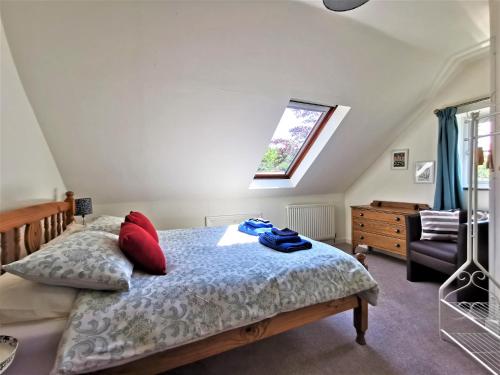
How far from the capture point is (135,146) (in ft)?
8.79

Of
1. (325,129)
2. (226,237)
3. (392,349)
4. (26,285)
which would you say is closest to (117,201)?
(226,237)

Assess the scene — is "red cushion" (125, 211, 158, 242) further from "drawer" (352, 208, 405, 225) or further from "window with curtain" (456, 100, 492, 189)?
"window with curtain" (456, 100, 492, 189)

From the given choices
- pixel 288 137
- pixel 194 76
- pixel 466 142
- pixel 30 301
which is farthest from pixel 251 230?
pixel 466 142

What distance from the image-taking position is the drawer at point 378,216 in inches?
132

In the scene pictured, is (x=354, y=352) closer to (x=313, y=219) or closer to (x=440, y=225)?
(x=440, y=225)

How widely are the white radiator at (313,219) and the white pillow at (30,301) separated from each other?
3373 millimetres

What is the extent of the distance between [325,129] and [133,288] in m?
3.08

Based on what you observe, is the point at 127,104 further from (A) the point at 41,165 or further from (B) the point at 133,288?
(B) the point at 133,288

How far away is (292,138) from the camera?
148 inches

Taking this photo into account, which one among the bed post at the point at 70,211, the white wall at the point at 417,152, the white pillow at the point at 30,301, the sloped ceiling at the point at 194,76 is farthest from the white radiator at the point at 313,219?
the white pillow at the point at 30,301

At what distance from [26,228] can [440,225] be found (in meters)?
→ 3.80

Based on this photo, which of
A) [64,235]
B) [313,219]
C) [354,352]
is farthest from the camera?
[313,219]

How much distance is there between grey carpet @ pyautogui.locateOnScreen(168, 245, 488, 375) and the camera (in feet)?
5.32

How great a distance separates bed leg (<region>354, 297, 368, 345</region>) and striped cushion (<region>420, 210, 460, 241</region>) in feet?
5.24
